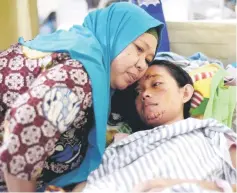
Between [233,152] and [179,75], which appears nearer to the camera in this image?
[233,152]

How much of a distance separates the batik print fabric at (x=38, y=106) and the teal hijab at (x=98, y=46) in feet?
0.10

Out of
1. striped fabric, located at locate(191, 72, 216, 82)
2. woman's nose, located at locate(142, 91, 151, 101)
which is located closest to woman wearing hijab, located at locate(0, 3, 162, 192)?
woman's nose, located at locate(142, 91, 151, 101)

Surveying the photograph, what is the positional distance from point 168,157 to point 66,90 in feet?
1.18

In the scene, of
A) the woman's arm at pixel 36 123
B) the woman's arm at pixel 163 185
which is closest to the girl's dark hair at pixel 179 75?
the woman's arm at pixel 163 185

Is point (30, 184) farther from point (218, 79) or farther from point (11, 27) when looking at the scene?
point (11, 27)

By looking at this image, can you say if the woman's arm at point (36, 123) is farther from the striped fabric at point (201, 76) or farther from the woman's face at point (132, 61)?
the striped fabric at point (201, 76)

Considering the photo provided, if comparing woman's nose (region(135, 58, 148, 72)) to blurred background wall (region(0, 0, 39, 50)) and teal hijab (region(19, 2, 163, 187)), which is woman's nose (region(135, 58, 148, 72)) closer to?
teal hijab (region(19, 2, 163, 187))

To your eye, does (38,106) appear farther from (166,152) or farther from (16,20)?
(16,20)

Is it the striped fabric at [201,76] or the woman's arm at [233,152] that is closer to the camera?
the woman's arm at [233,152]

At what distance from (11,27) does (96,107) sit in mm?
843

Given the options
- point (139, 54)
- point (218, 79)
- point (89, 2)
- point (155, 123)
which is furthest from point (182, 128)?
point (89, 2)

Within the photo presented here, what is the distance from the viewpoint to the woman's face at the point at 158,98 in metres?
1.29

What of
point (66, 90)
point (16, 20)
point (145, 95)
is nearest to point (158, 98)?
point (145, 95)

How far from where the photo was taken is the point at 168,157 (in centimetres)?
109
